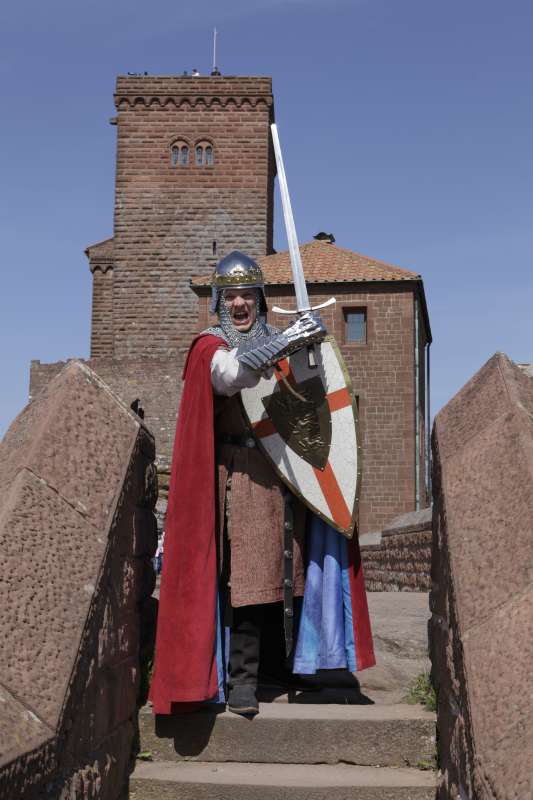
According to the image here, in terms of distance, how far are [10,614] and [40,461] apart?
54cm

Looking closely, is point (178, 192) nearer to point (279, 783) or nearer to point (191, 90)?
point (191, 90)

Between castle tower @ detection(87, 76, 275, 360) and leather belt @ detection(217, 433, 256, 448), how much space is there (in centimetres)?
2379

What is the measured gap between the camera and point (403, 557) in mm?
9695

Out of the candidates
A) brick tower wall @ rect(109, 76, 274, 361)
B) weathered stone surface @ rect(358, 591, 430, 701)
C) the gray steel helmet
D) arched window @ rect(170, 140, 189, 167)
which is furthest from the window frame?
the gray steel helmet

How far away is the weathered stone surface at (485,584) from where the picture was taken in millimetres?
2182

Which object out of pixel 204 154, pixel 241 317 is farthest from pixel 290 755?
pixel 204 154

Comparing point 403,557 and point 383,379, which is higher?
point 383,379

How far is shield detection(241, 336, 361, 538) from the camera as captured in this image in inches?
138

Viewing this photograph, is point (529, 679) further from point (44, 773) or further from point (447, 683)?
point (44, 773)

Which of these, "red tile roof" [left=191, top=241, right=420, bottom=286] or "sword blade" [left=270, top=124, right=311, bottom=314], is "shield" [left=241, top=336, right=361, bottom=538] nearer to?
"sword blade" [left=270, top=124, right=311, bottom=314]

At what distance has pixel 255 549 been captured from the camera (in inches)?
138

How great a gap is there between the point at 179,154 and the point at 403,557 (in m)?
20.7

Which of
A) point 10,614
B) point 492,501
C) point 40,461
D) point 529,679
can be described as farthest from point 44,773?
point 492,501

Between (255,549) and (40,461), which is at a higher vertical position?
(40,461)
